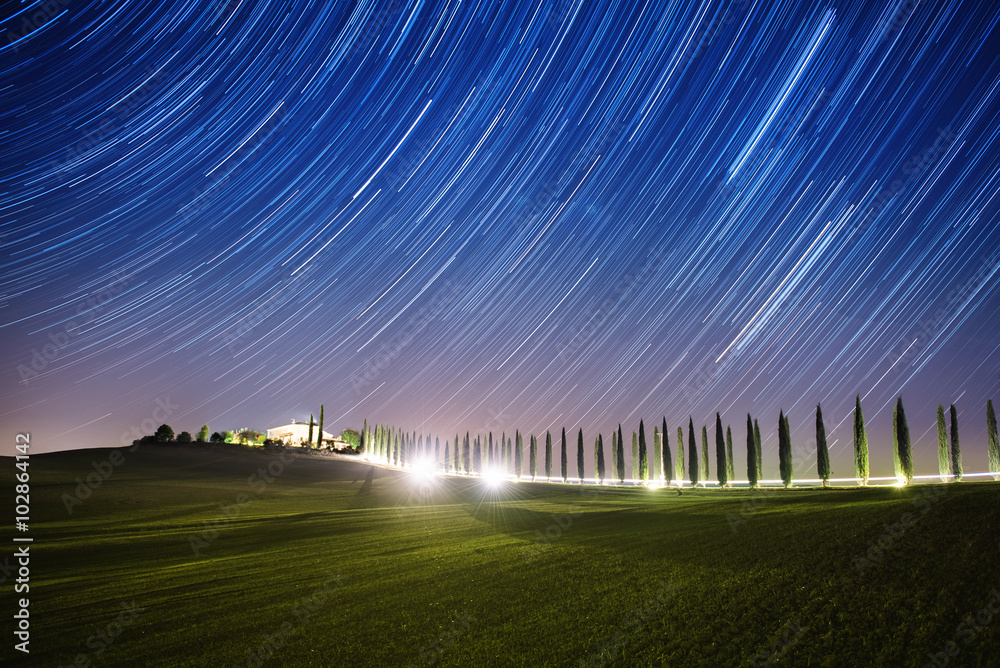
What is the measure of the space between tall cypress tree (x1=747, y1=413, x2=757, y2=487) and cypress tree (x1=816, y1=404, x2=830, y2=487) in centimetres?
716

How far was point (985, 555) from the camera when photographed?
648 inches

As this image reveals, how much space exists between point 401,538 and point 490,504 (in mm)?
20907

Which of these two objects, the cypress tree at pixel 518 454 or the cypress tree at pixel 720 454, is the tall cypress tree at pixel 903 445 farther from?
the cypress tree at pixel 518 454

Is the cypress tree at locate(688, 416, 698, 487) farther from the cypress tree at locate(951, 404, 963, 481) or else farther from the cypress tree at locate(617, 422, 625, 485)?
the cypress tree at locate(951, 404, 963, 481)

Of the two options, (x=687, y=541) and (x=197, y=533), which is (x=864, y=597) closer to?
(x=687, y=541)

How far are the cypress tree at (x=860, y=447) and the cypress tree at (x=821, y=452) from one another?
2.70 meters

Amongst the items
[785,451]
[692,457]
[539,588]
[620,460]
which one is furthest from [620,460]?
[539,588]

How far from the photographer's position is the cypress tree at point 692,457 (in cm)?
6631

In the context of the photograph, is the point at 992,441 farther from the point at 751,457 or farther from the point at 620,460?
the point at 620,460

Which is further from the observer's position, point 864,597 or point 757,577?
point 757,577

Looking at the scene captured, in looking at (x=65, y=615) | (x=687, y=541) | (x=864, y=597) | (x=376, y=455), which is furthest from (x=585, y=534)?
(x=376, y=455)

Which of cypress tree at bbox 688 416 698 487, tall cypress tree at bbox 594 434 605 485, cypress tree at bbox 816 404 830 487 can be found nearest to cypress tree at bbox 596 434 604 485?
tall cypress tree at bbox 594 434 605 485

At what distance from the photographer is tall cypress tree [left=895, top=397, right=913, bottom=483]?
4950cm

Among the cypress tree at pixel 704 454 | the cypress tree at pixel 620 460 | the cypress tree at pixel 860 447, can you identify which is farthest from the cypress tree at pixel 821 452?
the cypress tree at pixel 620 460
